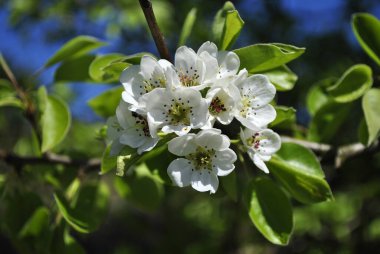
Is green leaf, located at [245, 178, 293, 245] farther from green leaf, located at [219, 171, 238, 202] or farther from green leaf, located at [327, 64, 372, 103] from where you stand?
green leaf, located at [327, 64, 372, 103]

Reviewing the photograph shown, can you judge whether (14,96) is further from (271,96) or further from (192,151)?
(271,96)

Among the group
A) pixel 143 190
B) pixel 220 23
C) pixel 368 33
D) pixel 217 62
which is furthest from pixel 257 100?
pixel 143 190

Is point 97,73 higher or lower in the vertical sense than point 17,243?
higher

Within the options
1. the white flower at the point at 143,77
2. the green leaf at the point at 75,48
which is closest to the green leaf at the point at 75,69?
the green leaf at the point at 75,48

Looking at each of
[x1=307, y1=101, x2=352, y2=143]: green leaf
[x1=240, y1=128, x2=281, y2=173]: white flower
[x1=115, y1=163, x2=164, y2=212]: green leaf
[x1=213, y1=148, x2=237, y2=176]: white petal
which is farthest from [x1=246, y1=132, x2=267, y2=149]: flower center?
[x1=115, y1=163, x2=164, y2=212]: green leaf

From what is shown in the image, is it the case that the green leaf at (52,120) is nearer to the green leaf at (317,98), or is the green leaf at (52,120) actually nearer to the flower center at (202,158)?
the flower center at (202,158)

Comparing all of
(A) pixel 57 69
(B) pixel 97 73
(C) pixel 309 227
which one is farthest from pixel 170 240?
(B) pixel 97 73
